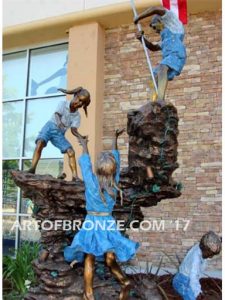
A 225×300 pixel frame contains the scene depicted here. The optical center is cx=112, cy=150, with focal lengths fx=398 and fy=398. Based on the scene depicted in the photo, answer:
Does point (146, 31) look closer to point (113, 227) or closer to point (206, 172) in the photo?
point (206, 172)

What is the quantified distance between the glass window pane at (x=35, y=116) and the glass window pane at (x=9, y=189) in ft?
1.34

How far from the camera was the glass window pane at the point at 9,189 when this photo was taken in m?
7.92

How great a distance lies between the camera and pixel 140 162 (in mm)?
3637

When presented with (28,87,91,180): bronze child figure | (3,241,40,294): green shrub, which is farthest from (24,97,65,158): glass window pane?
(28,87,91,180): bronze child figure

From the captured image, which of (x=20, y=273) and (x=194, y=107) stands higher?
(x=194, y=107)

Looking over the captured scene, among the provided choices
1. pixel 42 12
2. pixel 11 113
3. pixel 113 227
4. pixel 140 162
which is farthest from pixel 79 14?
pixel 113 227

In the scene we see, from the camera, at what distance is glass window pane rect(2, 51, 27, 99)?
8188 millimetres

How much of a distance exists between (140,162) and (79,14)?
4349 mm

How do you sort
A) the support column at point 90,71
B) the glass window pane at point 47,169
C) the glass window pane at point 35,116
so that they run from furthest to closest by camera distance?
1. the glass window pane at point 35,116
2. the glass window pane at point 47,169
3. the support column at point 90,71

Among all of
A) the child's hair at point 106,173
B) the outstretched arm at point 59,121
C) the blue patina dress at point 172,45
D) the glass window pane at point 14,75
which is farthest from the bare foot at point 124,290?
the glass window pane at point 14,75

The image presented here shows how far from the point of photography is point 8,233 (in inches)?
311

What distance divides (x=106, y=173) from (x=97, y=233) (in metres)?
0.50

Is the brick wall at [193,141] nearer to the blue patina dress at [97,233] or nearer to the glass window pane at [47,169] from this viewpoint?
the glass window pane at [47,169]

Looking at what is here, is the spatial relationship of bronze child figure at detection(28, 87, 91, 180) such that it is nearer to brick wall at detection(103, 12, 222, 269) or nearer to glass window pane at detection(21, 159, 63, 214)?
brick wall at detection(103, 12, 222, 269)
